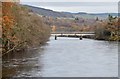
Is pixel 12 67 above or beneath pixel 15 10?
beneath

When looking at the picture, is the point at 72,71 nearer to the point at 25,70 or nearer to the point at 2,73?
the point at 25,70

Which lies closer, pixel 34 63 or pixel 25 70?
pixel 25 70

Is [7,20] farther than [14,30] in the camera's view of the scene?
No

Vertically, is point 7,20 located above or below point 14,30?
above

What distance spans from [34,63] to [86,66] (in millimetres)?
4519

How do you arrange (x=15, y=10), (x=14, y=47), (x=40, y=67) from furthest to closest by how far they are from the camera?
(x=14, y=47) < (x=15, y=10) < (x=40, y=67)

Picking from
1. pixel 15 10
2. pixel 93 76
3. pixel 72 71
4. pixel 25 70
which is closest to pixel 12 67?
pixel 25 70

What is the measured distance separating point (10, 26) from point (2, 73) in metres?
10.3

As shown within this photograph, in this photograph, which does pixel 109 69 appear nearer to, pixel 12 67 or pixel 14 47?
pixel 12 67

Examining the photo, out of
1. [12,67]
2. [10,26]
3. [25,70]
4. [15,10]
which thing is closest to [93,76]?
[25,70]

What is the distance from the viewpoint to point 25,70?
2562cm

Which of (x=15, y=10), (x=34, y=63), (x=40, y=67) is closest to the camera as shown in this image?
(x=40, y=67)

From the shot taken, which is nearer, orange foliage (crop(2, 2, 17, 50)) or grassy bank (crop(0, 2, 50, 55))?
orange foliage (crop(2, 2, 17, 50))

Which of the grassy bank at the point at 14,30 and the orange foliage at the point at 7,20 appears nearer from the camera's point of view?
the orange foliage at the point at 7,20
